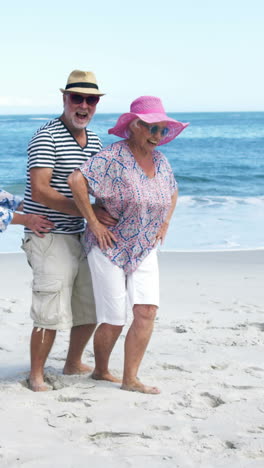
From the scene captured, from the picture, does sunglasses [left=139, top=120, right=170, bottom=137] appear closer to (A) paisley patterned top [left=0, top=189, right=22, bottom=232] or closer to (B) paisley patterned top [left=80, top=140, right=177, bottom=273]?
(B) paisley patterned top [left=80, top=140, right=177, bottom=273]

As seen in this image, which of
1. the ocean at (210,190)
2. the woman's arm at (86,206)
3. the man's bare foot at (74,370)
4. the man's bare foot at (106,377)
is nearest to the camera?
the woman's arm at (86,206)

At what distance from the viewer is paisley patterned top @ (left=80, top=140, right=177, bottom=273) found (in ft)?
11.9

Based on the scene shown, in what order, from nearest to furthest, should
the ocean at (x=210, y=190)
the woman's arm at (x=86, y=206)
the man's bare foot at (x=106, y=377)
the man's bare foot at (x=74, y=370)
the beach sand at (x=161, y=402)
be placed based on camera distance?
the beach sand at (x=161, y=402), the woman's arm at (x=86, y=206), the man's bare foot at (x=106, y=377), the man's bare foot at (x=74, y=370), the ocean at (x=210, y=190)

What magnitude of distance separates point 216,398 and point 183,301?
2.46 m

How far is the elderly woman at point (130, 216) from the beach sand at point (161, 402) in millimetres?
311

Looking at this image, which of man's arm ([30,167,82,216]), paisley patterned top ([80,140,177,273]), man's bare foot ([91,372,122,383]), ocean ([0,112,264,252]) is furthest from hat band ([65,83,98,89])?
ocean ([0,112,264,252])

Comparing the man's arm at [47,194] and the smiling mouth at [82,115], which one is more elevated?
the smiling mouth at [82,115]

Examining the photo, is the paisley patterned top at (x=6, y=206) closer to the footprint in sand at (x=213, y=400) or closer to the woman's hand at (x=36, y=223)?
the woman's hand at (x=36, y=223)

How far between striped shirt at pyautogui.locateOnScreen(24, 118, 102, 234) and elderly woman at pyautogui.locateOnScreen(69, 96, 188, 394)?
16cm

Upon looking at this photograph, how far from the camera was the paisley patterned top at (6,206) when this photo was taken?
3645mm

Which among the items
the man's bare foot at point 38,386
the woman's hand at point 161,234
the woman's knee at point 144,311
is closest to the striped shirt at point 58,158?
the woman's hand at point 161,234

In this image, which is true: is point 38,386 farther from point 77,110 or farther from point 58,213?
point 77,110

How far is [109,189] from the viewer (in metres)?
3.65

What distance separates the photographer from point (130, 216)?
370cm
